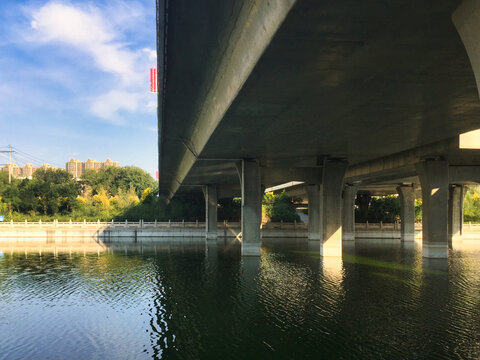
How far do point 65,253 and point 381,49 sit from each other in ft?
128

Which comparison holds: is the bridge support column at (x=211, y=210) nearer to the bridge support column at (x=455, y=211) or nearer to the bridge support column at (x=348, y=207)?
the bridge support column at (x=348, y=207)

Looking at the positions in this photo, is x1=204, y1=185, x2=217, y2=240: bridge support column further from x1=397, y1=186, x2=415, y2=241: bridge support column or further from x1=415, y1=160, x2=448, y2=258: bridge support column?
x1=415, y1=160, x2=448, y2=258: bridge support column

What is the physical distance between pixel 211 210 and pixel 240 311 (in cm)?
4704

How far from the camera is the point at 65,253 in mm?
43375

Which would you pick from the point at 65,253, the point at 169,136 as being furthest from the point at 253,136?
the point at 65,253

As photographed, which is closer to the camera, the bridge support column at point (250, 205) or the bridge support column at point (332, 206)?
the bridge support column at point (250, 205)

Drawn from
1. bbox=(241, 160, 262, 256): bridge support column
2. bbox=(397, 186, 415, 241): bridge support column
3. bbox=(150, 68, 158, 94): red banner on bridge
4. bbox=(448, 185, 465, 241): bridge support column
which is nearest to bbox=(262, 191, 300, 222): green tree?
bbox=(397, 186, 415, 241): bridge support column

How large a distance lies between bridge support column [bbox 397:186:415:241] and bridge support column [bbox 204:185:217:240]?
88.9 ft

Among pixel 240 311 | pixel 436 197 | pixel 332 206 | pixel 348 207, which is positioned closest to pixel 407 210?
pixel 348 207

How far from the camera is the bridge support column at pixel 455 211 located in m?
56.4

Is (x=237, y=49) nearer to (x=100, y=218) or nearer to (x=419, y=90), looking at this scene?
(x=419, y=90)

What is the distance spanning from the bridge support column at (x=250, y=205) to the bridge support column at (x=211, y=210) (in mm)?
26434

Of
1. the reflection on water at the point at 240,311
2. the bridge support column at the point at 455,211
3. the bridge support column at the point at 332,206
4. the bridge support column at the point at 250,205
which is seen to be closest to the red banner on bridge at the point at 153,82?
the reflection on water at the point at 240,311

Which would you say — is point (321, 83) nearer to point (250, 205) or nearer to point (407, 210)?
point (250, 205)
